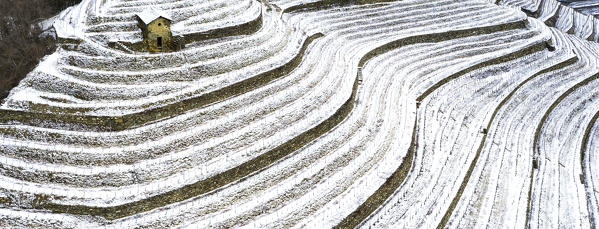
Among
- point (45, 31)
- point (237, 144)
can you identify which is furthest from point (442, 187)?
point (45, 31)

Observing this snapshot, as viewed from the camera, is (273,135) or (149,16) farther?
(149,16)

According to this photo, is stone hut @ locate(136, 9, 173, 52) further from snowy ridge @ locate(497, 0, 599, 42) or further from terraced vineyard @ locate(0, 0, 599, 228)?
snowy ridge @ locate(497, 0, 599, 42)

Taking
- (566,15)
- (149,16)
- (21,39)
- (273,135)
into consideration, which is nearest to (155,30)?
(149,16)

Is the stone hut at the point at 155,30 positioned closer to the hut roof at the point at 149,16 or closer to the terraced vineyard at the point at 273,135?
the hut roof at the point at 149,16

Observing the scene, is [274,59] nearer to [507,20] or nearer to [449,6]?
[449,6]

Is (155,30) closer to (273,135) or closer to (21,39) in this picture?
(21,39)

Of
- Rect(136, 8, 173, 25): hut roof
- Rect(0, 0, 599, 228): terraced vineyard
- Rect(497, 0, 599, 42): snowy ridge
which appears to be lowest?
Rect(0, 0, 599, 228): terraced vineyard

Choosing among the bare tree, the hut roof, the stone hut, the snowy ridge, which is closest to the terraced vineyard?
the stone hut
